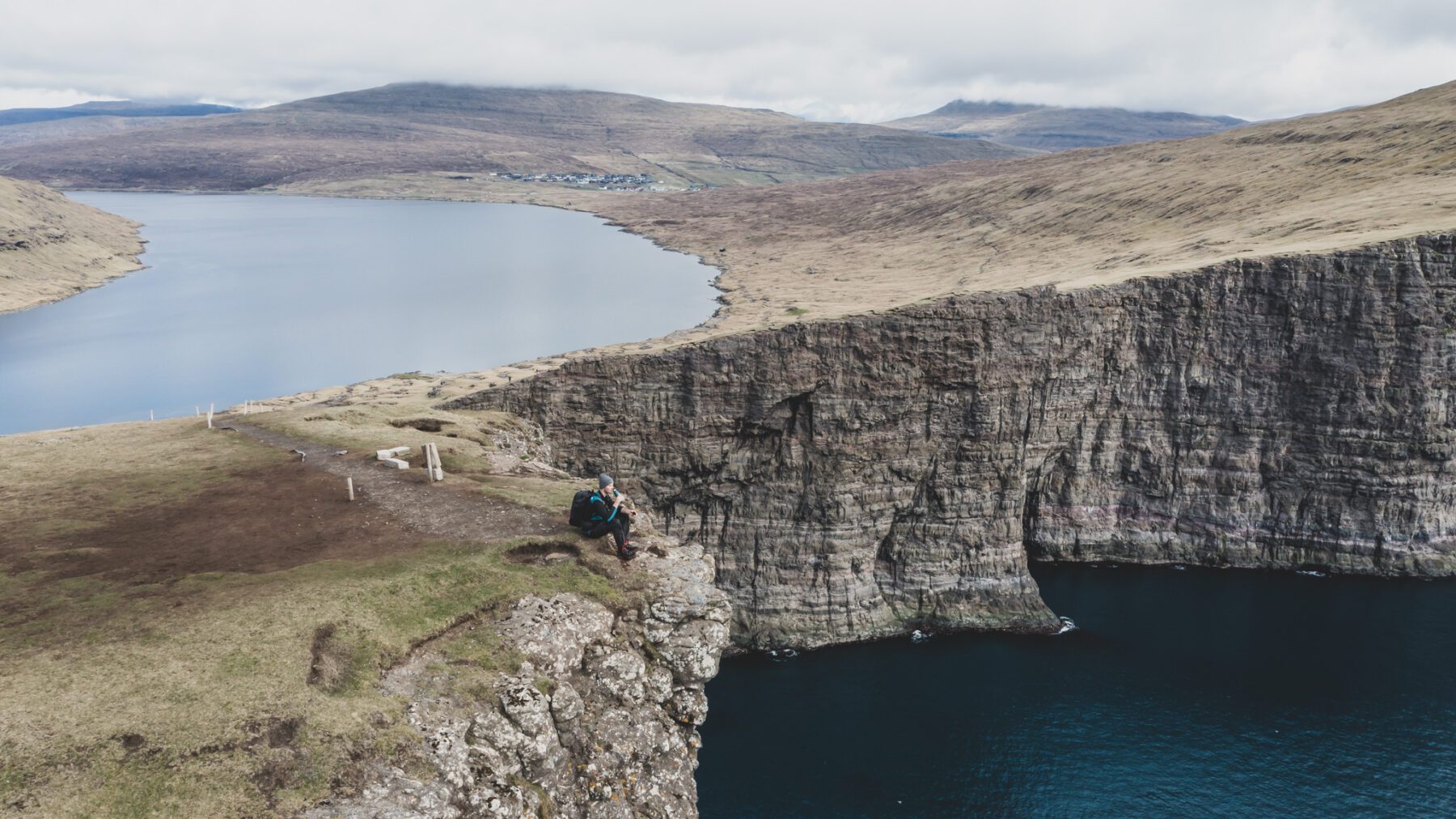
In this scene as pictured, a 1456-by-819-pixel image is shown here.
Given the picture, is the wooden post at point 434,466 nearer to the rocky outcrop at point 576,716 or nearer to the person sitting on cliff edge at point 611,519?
the person sitting on cliff edge at point 611,519

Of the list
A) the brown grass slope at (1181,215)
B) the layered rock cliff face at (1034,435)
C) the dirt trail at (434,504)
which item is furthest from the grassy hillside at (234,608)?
the brown grass slope at (1181,215)

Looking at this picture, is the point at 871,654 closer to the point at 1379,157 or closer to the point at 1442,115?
the point at 1379,157

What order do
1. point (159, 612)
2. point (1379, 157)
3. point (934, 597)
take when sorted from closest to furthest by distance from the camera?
point (159, 612)
point (934, 597)
point (1379, 157)

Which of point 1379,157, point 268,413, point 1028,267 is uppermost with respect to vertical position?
point 1379,157


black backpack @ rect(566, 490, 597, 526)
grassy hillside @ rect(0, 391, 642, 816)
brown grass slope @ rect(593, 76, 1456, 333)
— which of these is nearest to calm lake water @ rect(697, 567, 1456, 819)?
black backpack @ rect(566, 490, 597, 526)

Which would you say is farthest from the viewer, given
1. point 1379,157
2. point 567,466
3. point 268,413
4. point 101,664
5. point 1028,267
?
point 1028,267

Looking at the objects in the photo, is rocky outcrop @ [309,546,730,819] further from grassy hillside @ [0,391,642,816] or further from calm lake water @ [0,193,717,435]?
calm lake water @ [0,193,717,435]

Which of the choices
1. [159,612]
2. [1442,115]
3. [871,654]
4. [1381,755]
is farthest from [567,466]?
[1442,115]
